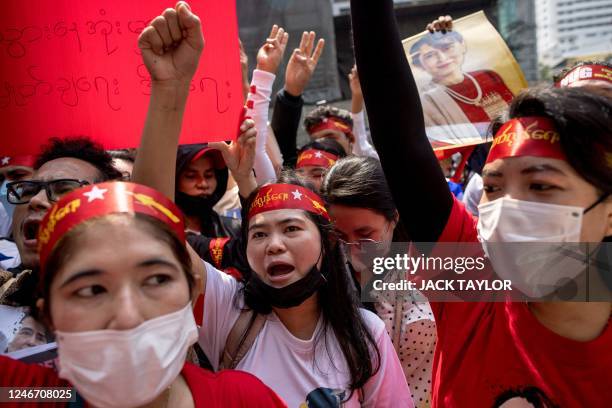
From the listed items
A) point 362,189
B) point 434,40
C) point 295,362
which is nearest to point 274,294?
point 295,362

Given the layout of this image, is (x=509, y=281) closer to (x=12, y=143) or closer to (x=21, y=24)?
(x=12, y=143)

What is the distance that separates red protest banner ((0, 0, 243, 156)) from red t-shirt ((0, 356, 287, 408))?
39.7 inches

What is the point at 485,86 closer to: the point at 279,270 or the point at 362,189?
the point at 362,189

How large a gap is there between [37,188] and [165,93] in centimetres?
82

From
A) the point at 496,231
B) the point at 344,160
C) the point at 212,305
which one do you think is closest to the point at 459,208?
the point at 496,231

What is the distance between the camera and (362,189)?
2.86 meters

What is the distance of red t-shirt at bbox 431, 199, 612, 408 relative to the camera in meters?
1.58

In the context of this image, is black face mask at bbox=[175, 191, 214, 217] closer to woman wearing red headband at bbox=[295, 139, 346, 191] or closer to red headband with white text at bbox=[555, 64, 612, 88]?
woman wearing red headband at bbox=[295, 139, 346, 191]

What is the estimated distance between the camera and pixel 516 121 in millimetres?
1756

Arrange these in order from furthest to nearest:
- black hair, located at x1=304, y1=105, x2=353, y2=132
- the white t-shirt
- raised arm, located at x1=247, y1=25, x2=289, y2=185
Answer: black hair, located at x1=304, y1=105, x2=353, y2=132
raised arm, located at x1=247, y1=25, x2=289, y2=185
the white t-shirt

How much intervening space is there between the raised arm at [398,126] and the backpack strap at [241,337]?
2.71ft

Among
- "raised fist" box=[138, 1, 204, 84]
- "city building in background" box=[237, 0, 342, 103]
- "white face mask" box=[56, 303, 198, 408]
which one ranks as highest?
"city building in background" box=[237, 0, 342, 103]

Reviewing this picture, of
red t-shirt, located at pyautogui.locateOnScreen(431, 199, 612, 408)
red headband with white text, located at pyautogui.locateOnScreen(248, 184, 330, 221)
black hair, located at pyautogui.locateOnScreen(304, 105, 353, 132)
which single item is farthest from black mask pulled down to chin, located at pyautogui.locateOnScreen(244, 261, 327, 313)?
black hair, located at pyautogui.locateOnScreen(304, 105, 353, 132)

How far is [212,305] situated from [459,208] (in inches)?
39.6
